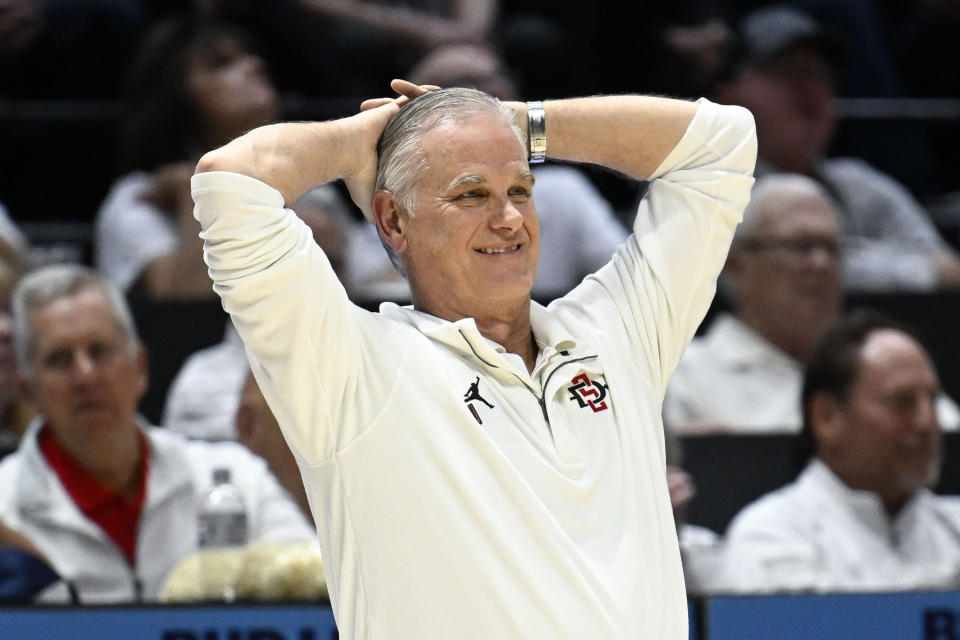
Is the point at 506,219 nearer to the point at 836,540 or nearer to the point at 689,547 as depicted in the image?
the point at 689,547

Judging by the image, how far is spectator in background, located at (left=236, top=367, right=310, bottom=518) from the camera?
4031 millimetres

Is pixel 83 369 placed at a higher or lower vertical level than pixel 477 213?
lower

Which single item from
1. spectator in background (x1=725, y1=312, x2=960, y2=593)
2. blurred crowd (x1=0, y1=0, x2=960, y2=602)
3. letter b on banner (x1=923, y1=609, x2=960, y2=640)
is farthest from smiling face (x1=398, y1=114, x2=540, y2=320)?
spectator in background (x1=725, y1=312, x2=960, y2=593)

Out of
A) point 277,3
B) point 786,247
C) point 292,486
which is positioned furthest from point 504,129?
point 277,3

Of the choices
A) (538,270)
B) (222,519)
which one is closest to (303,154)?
(222,519)

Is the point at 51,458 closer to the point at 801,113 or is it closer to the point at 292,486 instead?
the point at 292,486

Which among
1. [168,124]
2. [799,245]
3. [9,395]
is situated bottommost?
[9,395]

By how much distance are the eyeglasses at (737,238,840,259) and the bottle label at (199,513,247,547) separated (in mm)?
1889

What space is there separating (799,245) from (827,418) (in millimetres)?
810

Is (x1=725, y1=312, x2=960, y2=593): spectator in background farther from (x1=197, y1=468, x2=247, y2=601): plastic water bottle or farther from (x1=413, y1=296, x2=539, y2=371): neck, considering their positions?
(x1=413, y1=296, x2=539, y2=371): neck

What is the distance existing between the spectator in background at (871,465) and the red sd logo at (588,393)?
5.33 ft

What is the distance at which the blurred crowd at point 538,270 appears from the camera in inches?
152

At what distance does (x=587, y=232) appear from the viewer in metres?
5.25

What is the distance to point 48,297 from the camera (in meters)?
4.07
